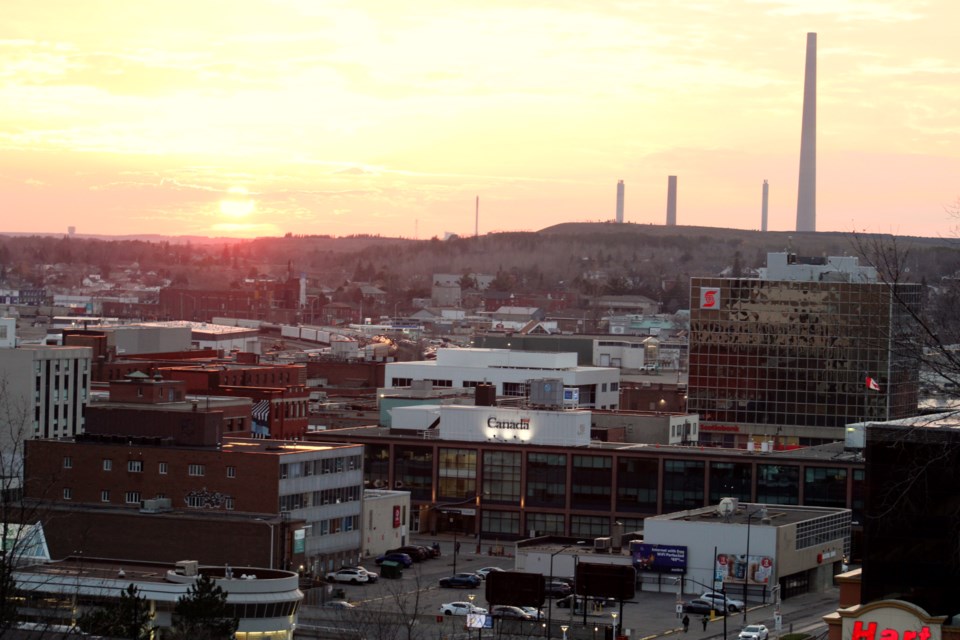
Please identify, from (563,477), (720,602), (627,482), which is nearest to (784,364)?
(627,482)

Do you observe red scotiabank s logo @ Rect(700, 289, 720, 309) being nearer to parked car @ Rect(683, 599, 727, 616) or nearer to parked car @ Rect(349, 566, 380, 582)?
parked car @ Rect(349, 566, 380, 582)

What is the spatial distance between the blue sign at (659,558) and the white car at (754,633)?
928 cm

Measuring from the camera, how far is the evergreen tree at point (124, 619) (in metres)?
36.9

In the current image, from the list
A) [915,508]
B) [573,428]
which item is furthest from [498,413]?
[915,508]

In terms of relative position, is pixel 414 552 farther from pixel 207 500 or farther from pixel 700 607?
pixel 700 607

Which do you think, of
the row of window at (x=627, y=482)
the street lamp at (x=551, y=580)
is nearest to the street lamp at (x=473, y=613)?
the street lamp at (x=551, y=580)

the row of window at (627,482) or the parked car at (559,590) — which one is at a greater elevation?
the row of window at (627,482)

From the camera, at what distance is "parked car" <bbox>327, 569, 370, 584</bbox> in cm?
6078

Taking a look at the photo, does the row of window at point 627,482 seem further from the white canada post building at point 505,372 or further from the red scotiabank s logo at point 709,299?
the white canada post building at point 505,372

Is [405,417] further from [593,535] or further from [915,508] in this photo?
[915,508]

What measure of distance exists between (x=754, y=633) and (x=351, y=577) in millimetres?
15718

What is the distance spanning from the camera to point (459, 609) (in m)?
53.8

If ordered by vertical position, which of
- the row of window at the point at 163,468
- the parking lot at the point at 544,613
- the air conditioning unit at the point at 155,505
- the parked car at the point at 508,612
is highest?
the row of window at the point at 163,468

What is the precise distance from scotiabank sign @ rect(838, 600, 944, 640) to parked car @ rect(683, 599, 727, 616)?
2965 cm
